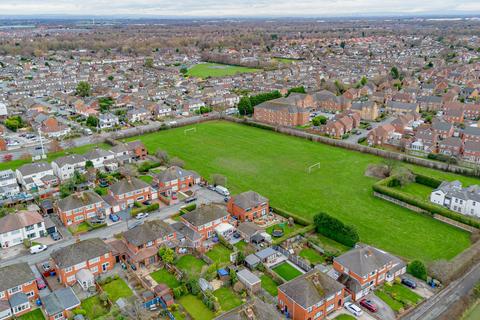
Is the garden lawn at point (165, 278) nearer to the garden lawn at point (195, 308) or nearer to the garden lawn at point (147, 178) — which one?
the garden lawn at point (195, 308)

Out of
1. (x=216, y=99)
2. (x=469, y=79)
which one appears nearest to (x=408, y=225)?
(x=216, y=99)

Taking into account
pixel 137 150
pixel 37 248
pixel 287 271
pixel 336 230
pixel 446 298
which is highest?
pixel 137 150

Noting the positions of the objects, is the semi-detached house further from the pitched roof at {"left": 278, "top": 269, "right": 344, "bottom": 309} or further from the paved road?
the paved road

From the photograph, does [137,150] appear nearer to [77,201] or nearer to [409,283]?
[77,201]

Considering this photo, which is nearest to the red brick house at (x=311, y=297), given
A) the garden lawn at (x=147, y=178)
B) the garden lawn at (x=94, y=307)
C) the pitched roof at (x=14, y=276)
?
the garden lawn at (x=94, y=307)

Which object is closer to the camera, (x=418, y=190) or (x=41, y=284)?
(x=41, y=284)

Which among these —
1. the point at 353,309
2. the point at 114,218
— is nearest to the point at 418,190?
the point at 353,309
